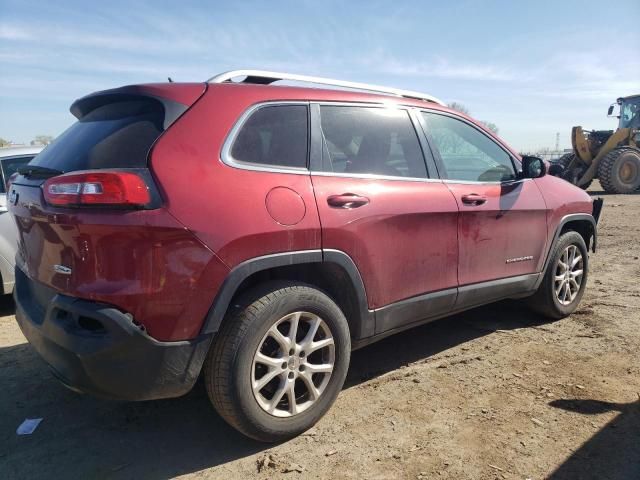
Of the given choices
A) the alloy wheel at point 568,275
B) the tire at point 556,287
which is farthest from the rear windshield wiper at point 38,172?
the alloy wheel at point 568,275

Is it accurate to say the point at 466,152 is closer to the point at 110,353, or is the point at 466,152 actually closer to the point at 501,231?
the point at 501,231

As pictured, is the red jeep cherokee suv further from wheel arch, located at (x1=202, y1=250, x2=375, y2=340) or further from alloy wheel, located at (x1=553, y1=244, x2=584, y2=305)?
alloy wheel, located at (x1=553, y1=244, x2=584, y2=305)

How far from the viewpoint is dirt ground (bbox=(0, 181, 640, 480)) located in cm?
246

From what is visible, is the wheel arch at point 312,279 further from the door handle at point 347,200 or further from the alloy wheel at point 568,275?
the alloy wheel at point 568,275

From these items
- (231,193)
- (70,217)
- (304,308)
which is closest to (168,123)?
(231,193)

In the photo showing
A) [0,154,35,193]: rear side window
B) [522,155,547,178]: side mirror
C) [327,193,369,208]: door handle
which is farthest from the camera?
[0,154,35,193]: rear side window

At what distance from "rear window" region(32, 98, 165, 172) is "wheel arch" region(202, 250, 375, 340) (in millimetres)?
684

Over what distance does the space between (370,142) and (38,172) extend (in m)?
1.86

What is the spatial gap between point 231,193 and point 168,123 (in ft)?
1.48

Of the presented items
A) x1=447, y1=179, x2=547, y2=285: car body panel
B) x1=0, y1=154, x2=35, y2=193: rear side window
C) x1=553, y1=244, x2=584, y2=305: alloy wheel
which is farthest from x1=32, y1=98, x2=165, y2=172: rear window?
x1=553, y1=244, x2=584, y2=305: alloy wheel

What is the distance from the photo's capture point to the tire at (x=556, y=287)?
4.31 metres

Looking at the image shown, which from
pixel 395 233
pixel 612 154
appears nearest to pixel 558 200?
pixel 395 233

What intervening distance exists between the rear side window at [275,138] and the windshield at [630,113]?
18309 millimetres

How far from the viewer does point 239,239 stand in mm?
2344
